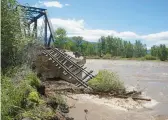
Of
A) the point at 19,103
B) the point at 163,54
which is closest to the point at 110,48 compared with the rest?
the point at 163,54

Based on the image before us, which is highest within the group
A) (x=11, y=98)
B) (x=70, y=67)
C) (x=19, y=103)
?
(x=70, y=67)

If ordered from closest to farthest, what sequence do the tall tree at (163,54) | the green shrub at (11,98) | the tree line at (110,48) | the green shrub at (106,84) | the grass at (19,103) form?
the green shrub at (11,98), the grass at (19,103), the green shrub at (106,84), the tall tree at (163,54), the tree line at (110,48)

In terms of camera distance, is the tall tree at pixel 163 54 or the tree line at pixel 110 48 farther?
the tree line at pixel 110 48

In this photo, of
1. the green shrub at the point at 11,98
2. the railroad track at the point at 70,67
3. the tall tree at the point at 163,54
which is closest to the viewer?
the green shrub at the point at 11,98

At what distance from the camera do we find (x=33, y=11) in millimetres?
23906

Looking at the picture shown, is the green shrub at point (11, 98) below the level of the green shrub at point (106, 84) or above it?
above

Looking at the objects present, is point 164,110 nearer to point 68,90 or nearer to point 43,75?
point 68,90

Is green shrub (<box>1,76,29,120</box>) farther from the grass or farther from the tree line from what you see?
the tree line

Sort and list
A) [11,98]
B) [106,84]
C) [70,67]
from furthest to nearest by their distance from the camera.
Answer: [70,67]
[106,84]
[11,98]

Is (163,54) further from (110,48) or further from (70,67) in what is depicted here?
(70,67)

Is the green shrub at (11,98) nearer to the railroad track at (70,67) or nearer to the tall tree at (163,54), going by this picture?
the railroad track at (70,67)

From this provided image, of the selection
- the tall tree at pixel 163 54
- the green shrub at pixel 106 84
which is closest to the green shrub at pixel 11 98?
the green shrub at pixel 106 84

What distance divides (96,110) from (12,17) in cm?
566

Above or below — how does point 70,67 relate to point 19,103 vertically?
above
